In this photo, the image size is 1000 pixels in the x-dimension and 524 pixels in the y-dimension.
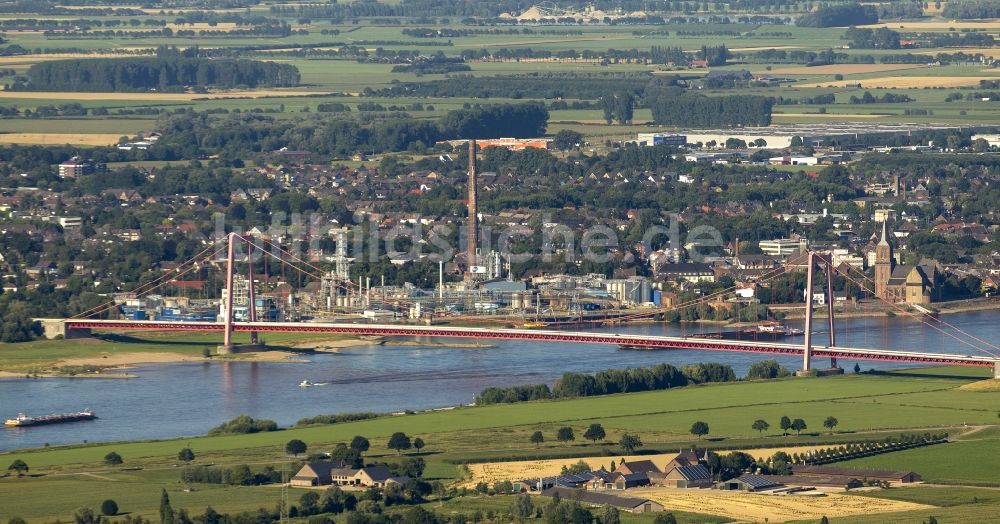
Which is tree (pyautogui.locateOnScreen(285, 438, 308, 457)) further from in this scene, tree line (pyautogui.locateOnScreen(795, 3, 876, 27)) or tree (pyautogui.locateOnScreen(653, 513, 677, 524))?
tree line (pyautogui.locateOnScreen(795, 3, 876, 27))

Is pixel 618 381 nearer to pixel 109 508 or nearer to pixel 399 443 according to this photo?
pixel 399 443

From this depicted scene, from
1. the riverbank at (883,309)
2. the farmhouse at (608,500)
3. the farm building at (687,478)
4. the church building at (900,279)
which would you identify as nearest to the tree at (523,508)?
the farmhouse at (608,500)

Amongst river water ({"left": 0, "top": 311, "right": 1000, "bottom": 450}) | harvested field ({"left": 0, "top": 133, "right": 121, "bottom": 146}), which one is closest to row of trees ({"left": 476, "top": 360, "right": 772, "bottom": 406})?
river water ({"left": 0, "top": 311, "right": 1000, "bottom": 450})

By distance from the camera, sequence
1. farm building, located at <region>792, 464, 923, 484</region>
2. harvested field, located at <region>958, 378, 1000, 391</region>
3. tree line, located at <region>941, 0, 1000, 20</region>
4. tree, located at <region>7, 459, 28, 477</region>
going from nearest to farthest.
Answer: farm building, located at <region>792, 464, 923, 484</region>
tree, located at <region>7, 459, 28, 477</region>
harvested field, located at <region>958, 378, 1000, 391</region>
tree line, located at <region>941, 0, 1000, 20</region>

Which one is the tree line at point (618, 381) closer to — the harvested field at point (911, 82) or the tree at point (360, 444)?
the tree at point (360, 444)

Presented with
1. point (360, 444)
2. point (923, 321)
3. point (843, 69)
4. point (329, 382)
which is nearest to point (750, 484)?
point (360, 444)

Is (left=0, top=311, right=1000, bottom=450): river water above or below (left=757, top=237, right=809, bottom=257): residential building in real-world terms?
above

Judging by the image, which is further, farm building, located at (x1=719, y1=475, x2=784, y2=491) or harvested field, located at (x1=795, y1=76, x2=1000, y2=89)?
harvested field, located at (x1=795, y1=76, x2=1000, y2=89)

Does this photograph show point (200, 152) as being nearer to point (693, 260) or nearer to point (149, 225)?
point (149, 225)

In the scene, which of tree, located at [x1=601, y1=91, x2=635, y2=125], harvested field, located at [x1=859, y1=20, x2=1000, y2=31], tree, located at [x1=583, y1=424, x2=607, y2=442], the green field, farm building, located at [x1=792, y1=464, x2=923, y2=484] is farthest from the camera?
harvested field, located at [x1=859, y1=20, x2=1000, y2=31]
